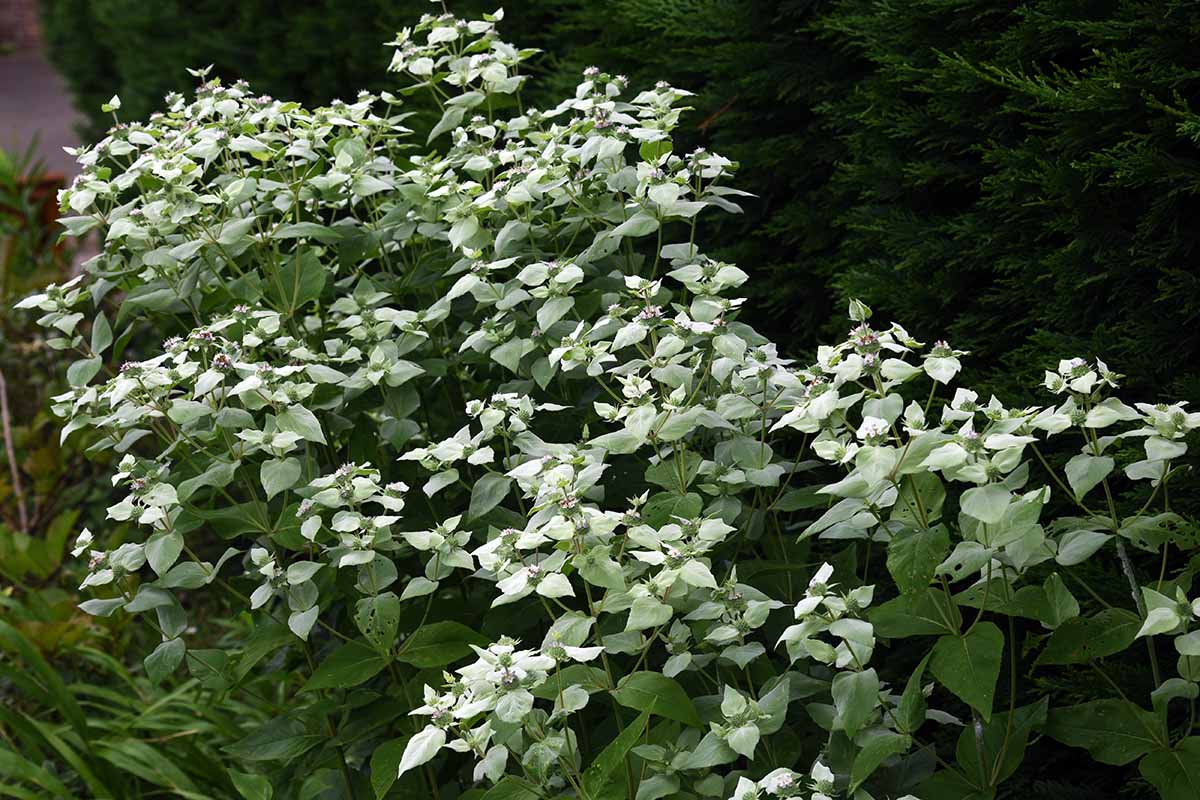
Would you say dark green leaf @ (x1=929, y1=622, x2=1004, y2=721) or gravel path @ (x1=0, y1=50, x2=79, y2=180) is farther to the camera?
gravel path @ (x1=0, y1=50, x2=79, y2=180)

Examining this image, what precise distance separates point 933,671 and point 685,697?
357 millimetres

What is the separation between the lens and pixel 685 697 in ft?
6.08

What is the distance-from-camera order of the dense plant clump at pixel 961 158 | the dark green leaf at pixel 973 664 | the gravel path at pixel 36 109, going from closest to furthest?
the dark green leaf at pixel 973 664, the dense plant clump at pixel 961 158, the gravel path at pixel 36 109

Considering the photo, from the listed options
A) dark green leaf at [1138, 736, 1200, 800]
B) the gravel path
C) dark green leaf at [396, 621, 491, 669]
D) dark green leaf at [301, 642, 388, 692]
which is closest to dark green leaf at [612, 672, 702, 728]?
dark green leaf at [396, 621, 491, 669]

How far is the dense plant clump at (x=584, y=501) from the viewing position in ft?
5.76

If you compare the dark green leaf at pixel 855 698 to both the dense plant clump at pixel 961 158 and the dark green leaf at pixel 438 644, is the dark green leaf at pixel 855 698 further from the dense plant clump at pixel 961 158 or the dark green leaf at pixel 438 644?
the dense plant clump at pixel 961 158

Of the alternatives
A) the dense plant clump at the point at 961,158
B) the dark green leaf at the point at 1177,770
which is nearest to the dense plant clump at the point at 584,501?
the dark green leaf at the point at 1177,770

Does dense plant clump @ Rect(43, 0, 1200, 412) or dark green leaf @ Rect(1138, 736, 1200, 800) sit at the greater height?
dense plant clump @ Rect(43, 0, 1200, 412)

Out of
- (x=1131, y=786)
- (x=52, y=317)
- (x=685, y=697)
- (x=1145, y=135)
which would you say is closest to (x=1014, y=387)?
(x=1145, y=135)

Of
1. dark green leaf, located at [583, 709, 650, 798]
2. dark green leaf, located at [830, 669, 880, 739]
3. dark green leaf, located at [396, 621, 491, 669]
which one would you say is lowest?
dark green leaf, located at [396, 621, 491, 669]

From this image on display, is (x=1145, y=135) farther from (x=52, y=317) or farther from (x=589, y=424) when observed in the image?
(x=52, y=317)

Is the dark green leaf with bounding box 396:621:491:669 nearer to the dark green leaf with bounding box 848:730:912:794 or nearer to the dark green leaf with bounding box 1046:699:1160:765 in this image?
the dark green leaf with bounding box 848:730:912:794

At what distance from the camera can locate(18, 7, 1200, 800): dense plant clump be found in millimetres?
1756

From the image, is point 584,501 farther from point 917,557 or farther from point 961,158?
point 961,158
